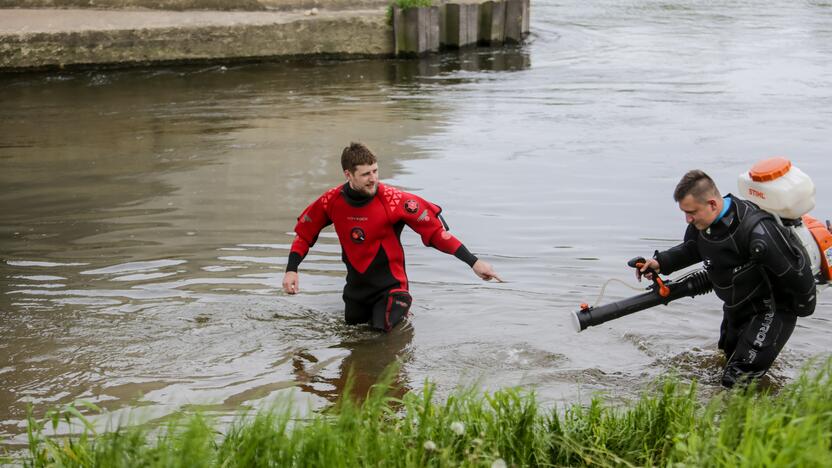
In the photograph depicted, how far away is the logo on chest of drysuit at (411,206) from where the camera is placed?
665 cm

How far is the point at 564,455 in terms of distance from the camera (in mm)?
4477

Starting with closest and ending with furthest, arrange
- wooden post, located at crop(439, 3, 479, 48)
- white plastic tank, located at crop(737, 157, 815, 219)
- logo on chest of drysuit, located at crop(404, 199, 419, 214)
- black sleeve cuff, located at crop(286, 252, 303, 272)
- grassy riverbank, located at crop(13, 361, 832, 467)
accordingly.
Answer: grassy riverbank, located at crop(13, 361, 832, 467) < white plastic tank, located at crop(737, 157, 815, 219) < logo on chest of drysuit, located at crop(404, 199, 419, 214) < black sleeve cuff, located at crop(286, 252, 303, 272) < wooden post, located at crop(439, 3, 479, 48)

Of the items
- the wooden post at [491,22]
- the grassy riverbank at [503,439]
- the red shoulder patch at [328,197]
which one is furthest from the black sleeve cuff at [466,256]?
the wooden post at [491,22]

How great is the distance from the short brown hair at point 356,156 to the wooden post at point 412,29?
14.6 metres

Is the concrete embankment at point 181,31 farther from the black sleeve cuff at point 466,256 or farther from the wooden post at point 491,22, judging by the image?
the black sleeve cuff at point 466,256

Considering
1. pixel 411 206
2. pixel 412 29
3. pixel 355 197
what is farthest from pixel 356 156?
pixel 412 29

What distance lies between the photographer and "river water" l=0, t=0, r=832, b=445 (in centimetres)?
653

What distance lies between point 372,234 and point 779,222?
102 inches

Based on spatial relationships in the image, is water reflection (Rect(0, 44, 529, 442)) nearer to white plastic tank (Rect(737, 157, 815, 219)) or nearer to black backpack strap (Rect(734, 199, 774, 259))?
black backpack strap (Rect(734, 199, 774, 259))

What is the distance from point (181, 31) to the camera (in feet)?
64.4

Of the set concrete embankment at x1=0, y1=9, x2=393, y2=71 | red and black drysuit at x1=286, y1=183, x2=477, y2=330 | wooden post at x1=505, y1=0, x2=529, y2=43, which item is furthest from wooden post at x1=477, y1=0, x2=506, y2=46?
red and black drysuit at x1=286, y1=183, x2=477, y2=330

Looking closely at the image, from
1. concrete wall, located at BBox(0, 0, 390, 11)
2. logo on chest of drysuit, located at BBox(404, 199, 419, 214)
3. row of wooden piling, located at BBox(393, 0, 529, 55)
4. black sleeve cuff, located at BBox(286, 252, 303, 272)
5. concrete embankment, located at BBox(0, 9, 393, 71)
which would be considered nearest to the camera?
logo on chest of drysuit, located at BBox(404, 199, 419, 214)

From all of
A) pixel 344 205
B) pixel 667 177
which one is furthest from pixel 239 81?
pixel 344 205

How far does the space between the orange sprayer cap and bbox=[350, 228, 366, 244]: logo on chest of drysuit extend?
254cm
